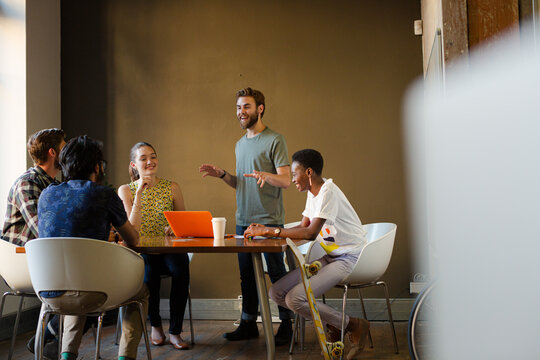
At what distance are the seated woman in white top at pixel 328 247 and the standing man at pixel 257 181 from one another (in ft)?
1.26

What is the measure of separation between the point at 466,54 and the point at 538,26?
11.9 inches

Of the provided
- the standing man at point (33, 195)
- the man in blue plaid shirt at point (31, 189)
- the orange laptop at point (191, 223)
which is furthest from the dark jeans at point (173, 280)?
the man in blue plaid shirt at point (31, 189)

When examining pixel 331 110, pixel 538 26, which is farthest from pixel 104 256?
pixel 331 110

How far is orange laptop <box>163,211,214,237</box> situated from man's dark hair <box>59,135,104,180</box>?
0.58 meters

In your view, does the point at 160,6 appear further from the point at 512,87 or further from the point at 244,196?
the point at 512,87

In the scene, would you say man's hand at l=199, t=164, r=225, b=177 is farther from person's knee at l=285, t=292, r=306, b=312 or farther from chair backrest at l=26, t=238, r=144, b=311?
chair backrest at l=26, t=238, r=144, b=311

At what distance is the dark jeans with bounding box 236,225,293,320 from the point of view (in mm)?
3854

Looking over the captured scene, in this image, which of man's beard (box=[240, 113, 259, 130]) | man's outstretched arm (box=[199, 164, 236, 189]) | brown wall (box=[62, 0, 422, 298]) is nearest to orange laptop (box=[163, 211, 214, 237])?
man's outstretched arm (box=[199, 164, 236, 189])

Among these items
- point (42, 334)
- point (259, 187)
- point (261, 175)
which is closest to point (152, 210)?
point (259, 187)

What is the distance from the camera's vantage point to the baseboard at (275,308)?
4.71 m

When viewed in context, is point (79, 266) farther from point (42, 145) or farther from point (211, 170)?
point (211, 170)

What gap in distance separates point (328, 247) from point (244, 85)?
2072 mm

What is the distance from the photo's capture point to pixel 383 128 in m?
4.80

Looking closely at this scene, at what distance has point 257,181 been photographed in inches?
149
